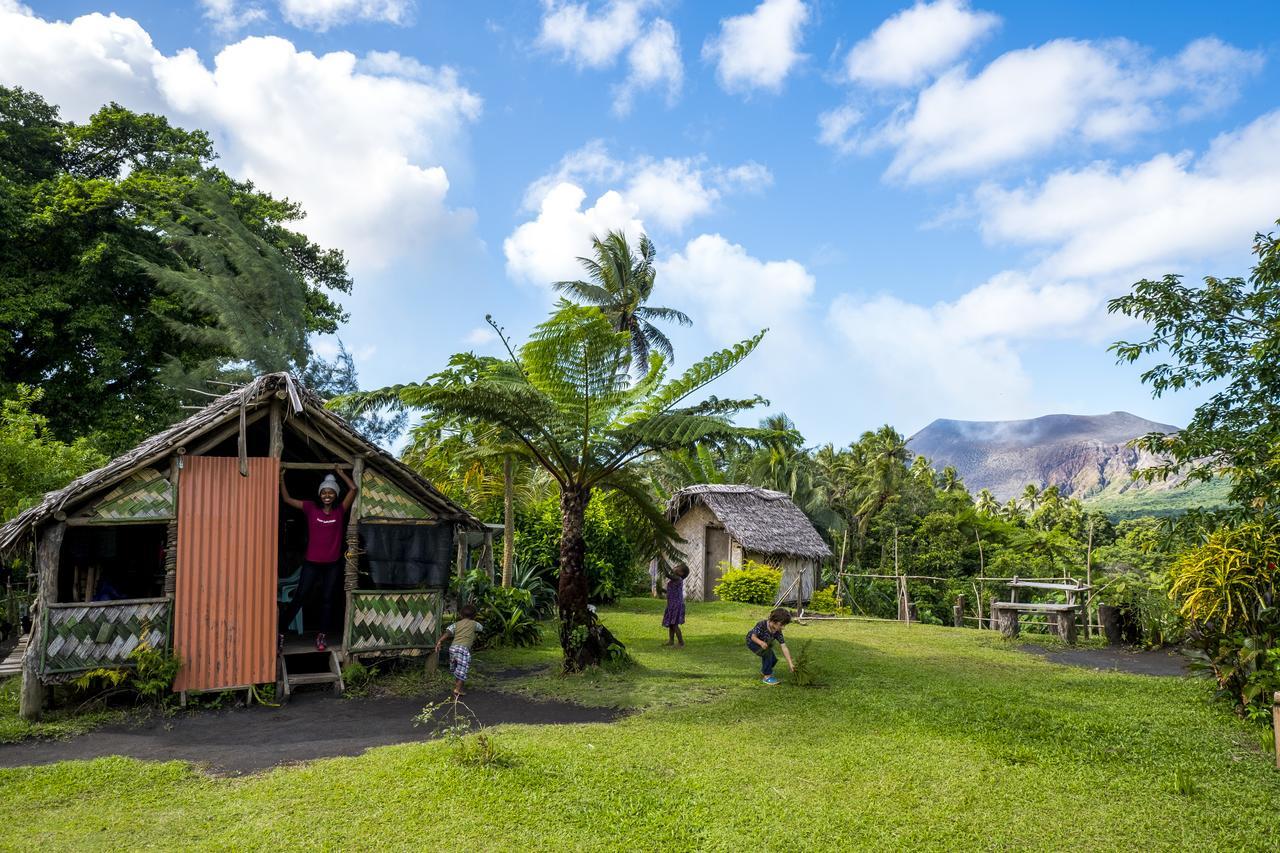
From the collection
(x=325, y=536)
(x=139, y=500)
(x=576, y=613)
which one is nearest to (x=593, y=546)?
(x=576, y=613)

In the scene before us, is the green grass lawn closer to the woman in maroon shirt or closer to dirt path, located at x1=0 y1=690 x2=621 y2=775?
dirt path, located at x1=0 y1=690 x2=621 y2=775

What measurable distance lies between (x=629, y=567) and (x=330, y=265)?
1704 cm

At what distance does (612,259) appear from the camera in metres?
32.1

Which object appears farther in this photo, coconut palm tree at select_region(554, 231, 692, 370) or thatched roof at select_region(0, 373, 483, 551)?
coconut palm tree at select_region(554, 231, 692, 370)

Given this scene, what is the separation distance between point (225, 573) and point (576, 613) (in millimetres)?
4316

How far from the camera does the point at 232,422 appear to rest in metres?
9.49

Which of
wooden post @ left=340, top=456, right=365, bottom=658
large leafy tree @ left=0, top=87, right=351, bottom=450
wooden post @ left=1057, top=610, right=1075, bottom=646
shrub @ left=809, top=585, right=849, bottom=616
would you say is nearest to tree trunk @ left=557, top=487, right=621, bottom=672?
wooden post @ left=340, top=456, right=365, bottom=658

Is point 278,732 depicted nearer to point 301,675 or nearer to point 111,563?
point 301,675

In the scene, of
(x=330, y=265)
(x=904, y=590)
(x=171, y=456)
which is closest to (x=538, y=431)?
(x=171, y=456)

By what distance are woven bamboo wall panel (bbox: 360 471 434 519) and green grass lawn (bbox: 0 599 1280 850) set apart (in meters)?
3.55

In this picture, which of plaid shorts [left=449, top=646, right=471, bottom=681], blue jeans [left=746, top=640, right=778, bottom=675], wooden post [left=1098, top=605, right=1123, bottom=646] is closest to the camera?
plaid shorts [left=449, top=646, right=471, bottom=681]

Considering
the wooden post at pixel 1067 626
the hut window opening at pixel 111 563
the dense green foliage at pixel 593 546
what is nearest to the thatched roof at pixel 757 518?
the dense green foliage at pixel 593 546

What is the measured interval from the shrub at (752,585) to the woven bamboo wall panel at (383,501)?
13.9 meters

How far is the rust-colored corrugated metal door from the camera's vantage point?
898 centimetres
